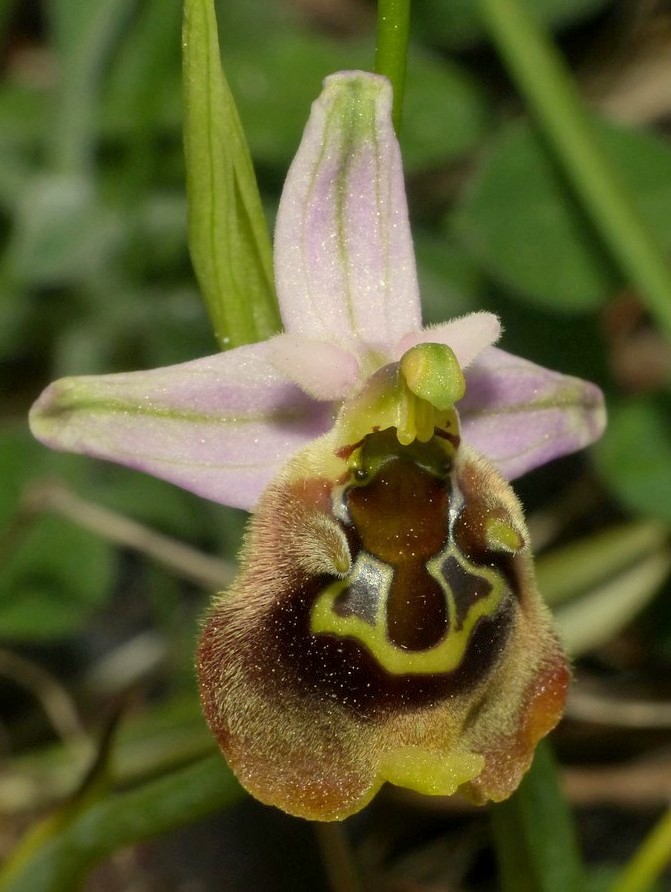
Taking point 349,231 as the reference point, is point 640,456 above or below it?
below

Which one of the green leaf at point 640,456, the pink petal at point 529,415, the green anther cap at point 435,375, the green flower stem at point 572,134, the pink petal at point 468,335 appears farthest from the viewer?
the green leaf at point 640,456

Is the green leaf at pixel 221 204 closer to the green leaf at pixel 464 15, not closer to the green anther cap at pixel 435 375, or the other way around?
the green anther cap at pixel 435 375

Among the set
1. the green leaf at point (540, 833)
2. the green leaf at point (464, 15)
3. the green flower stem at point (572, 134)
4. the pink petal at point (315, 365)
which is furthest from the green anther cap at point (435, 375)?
the green leaf at point (464, 15)

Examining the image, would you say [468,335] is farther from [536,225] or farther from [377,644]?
[536,225]

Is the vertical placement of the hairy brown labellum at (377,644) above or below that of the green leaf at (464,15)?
below

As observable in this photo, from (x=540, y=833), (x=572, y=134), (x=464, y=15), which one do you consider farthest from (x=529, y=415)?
(x=464, y=15)

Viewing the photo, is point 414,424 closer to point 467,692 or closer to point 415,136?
point 467,692
